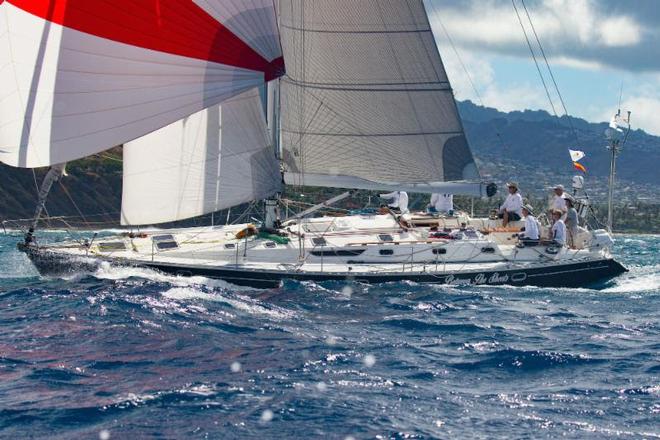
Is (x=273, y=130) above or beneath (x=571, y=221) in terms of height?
above

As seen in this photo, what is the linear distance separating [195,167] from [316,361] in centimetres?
929

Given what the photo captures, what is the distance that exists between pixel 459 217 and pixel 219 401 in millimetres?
15156

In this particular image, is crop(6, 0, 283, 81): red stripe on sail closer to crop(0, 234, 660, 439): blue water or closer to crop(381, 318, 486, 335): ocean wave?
crop(0, 234, 660, 439): blue water

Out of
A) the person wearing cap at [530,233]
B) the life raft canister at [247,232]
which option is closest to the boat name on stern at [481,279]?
the person wearing cap at [530,233]

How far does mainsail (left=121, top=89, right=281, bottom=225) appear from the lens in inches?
862

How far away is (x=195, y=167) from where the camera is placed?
22047 millimetres

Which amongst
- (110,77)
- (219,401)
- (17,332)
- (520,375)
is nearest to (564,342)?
(520,375)

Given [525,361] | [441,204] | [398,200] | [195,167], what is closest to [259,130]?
[195,167]

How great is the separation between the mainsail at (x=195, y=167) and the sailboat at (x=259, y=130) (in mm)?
32

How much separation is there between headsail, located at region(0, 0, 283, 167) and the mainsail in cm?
154

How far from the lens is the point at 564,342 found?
15.9m

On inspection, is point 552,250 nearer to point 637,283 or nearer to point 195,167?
point 637,283

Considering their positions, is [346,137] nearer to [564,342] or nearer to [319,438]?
[564,342]

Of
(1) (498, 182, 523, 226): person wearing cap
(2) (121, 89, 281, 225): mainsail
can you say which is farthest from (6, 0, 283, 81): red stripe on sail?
(1) (498, 182, 523, 226): person wearing cap
